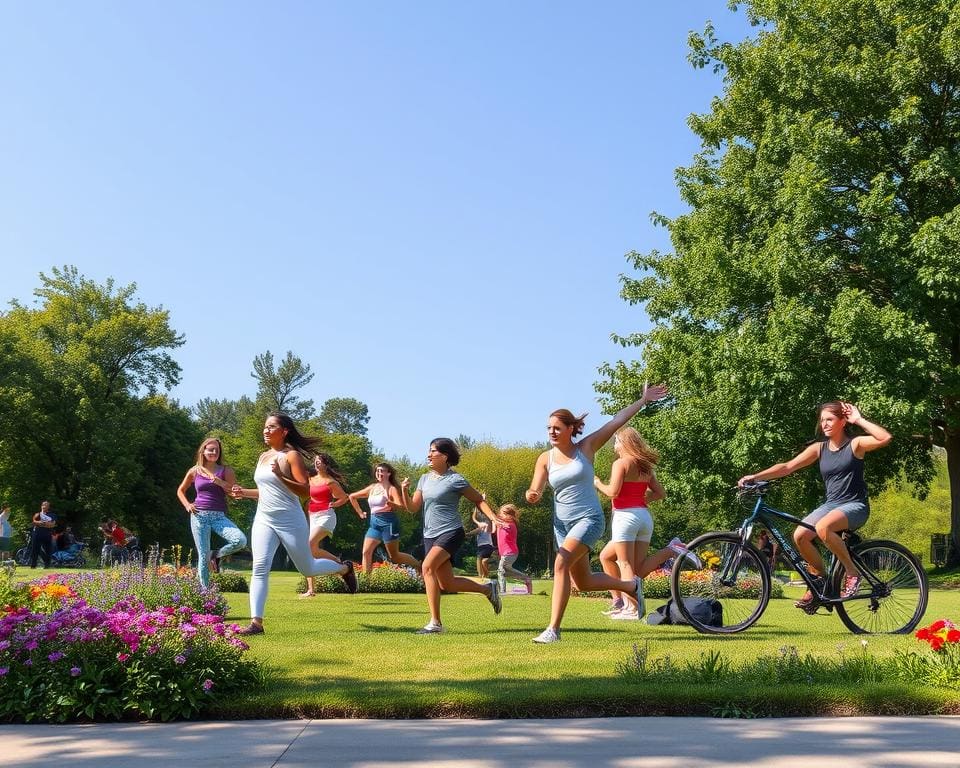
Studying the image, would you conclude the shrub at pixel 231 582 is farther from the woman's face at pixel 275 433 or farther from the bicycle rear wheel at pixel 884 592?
the bicycle rear wheel at pixel 884 592

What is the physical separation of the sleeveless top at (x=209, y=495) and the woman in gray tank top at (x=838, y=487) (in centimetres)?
618

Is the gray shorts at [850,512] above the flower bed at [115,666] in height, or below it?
above

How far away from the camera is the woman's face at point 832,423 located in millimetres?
10078

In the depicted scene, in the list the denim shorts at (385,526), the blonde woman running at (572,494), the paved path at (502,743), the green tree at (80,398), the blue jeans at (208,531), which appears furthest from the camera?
the green tree at (80,398)

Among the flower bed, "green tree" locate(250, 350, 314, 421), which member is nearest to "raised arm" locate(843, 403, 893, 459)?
the flower bed

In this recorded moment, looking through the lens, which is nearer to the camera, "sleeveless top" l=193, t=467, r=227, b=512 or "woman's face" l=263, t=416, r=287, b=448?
"woman's face" l=263, t=416, r=287, b=448

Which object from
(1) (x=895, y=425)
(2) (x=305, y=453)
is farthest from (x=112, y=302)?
(2) (x=305, y=453)

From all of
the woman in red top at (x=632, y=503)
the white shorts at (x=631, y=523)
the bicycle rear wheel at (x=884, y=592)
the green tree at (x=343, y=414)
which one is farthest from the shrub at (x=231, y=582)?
the green tree at (x=343, y=414)

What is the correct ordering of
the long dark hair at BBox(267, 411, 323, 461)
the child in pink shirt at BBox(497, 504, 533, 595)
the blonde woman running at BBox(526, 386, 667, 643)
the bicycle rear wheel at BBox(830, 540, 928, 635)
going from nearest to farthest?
1. the blonde woman running at BBox(526, 386, 667, 643)
2. the bicycle rear wheel at BBox(830, 540, 928, 635)
3. the long dark hair at BBox(267, 411, 323, 461)
4. the child in pink shirt at BBox(497, 504, 533, 595)

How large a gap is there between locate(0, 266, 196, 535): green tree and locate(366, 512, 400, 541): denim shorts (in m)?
38.6

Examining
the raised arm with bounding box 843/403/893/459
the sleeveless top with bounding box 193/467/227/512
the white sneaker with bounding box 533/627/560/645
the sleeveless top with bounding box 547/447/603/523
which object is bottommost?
the white sneaker with bounding box 533/627/560/645

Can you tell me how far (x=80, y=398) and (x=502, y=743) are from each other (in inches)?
2042

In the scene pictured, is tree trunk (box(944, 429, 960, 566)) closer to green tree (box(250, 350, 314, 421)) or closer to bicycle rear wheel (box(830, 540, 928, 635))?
bicycle rear wheel (box(830, 540, 928, 635))

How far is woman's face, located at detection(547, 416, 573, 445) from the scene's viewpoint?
30.1 ft
